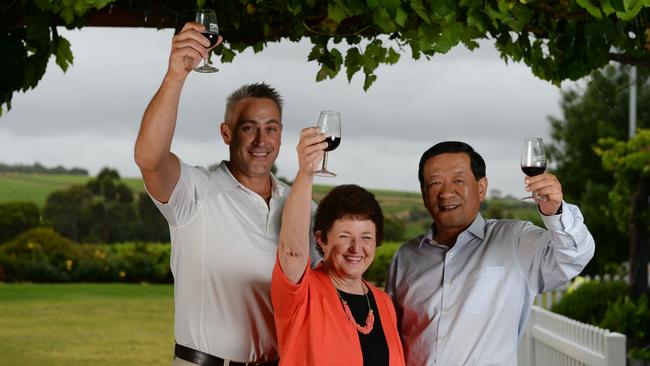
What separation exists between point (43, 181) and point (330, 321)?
21670mm

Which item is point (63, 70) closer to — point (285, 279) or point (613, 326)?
point (285, 279)

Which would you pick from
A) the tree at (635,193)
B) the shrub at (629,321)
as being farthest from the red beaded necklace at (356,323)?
the tree at (635,193)

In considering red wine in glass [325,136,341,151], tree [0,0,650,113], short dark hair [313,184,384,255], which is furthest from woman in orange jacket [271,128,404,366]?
tree [0,0,650,113]

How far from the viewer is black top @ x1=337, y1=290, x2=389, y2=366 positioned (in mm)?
3111

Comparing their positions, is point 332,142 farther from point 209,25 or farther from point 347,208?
point 209,25

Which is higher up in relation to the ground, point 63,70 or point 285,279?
point 63,70

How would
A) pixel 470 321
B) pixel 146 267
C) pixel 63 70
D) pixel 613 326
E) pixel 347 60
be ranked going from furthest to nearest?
pixel 146 267, pixel 613 326, pixel 347 60, pixel 63 70, pixel 470 321

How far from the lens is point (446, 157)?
3457mm

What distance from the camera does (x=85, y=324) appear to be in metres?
20.2

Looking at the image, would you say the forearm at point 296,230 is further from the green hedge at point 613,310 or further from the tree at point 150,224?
the tree at point 150,224

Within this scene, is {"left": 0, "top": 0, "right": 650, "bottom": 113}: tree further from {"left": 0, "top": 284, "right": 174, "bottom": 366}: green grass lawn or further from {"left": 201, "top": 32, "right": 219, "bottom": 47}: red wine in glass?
{"left": 0, "top": 284, "right": 174, "bottom": 366}: green grass lawn

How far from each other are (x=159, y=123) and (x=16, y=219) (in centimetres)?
1927

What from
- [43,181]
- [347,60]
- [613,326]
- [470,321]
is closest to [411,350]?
[470,321]

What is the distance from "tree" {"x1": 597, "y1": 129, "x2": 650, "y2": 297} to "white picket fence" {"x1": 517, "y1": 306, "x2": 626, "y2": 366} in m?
2.64
